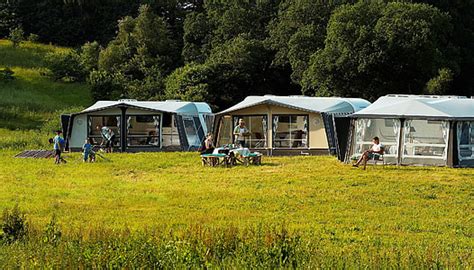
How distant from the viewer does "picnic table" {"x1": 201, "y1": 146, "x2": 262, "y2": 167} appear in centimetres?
2227

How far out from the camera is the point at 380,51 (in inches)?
1512

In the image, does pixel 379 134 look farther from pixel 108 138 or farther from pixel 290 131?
pixel 108 138

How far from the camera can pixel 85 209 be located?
14148 mm

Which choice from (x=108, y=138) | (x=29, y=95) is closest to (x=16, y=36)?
(x=29, y=95)

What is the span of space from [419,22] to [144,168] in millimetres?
20719

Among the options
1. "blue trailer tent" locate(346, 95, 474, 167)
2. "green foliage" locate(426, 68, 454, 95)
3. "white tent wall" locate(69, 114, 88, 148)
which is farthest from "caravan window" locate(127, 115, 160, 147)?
"green foliage" locate(426, 68, 454, 95)

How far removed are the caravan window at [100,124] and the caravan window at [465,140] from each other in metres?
12.6

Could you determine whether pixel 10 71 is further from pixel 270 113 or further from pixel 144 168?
pixel 144 168

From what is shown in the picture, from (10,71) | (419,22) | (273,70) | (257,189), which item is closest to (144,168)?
(257,189)

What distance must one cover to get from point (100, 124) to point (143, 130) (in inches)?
65.9

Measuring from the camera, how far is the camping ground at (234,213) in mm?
8562

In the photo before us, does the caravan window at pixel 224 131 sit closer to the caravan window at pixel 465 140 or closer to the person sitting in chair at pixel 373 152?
the person sitting in chair at pixel 373 152

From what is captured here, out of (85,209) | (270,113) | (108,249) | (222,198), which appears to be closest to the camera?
(108,249)

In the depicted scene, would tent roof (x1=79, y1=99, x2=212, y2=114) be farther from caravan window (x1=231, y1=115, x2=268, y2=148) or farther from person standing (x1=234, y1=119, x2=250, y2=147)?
person standing (x1=234, y1=119, x2=250, y2=147)
